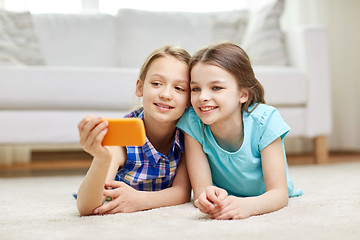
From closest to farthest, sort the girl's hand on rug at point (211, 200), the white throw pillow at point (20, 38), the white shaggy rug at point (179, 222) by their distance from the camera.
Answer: the white shaggy rug at point (179, 222), the girl's hand on rug at point (211, 200), the white throw pillow at point (20, 38)

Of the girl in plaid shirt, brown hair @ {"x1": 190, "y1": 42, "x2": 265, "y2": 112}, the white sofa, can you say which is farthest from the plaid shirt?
the white sofa

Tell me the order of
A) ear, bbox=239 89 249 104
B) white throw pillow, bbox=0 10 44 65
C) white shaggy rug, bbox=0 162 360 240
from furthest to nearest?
white throw pillow, bbox=0 10 44 65 → ear, bbox=239 89 249 104 → white shaggy rug, bbox=0 162 360 240

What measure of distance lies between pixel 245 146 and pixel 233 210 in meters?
0.23

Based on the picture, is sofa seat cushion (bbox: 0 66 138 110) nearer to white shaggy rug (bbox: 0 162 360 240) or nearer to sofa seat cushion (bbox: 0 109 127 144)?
sofa seat cushion (bbox: 0 109 127 144)

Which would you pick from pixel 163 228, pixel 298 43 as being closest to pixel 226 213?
pixel 163 228

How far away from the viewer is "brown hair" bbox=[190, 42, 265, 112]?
1.09 meters

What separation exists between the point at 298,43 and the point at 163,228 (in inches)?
65.5

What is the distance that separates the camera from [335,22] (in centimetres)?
316

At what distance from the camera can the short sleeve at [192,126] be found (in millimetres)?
1159

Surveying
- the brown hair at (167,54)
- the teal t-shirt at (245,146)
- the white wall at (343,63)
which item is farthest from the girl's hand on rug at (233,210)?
the white wall at (343,63)

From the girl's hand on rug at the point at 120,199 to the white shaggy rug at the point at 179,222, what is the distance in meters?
0.04

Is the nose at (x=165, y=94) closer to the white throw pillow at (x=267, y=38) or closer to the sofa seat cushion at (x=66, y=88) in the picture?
the sofa seat cushion at (x=66, y=88)

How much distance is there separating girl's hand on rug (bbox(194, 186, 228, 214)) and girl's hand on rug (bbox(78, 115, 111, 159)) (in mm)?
235

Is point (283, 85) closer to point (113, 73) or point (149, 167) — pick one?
point (113, 73)
